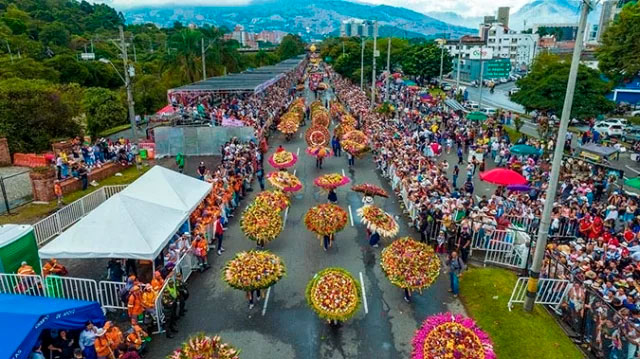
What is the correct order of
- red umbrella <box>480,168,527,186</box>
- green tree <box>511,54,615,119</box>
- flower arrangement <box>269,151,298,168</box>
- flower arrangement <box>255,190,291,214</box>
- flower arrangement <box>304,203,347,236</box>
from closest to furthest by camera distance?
flower arrangement <box>304,203,347,236</box>
flower arrangement <box>255,190,291,214</box>
red umbrella <box>480,168,527,186</box>
flower arrangement <box>269,151,298,168</box>
green tree <box>511,54,615,119</box>

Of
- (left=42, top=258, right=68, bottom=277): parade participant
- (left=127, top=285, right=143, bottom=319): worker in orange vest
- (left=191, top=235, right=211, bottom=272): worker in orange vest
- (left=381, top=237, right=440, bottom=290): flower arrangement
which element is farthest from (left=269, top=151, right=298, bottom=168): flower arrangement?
(left=127, top=285, right=143, bottom=319): worker in orange vest

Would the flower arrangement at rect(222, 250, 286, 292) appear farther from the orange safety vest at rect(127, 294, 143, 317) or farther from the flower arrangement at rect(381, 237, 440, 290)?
the flower arrangement at rect(381, 237, 440, 290)

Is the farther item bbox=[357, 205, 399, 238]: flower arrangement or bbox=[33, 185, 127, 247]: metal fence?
bbox=[33, 185, 127, 247]: metal fence

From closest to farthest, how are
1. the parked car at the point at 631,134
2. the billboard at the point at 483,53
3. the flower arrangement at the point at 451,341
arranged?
the flower arrangement at the point at 451,341
the parked car at the point at 631,134
the billboard at the point at 483,53

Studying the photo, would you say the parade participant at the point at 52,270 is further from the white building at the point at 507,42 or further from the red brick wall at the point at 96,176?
the white building at the point at 507,42

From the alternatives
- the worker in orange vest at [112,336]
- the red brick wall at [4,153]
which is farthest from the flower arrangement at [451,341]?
the red brick wall at [4,153]

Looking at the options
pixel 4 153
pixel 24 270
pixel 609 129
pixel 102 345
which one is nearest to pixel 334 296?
pixel 102 345

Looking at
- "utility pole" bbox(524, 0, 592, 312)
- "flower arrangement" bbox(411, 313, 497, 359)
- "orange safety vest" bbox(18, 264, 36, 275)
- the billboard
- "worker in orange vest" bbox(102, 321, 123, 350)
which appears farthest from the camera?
the billboard
